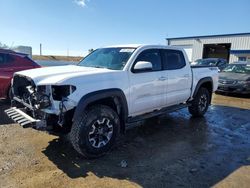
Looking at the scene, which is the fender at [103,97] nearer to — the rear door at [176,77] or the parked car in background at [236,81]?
the rear door at [176,77]

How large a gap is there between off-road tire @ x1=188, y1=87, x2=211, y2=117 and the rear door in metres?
0.60

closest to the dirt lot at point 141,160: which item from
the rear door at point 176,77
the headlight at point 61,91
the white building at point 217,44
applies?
the rear door at point 176,77

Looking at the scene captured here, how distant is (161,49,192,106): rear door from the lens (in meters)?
6.07

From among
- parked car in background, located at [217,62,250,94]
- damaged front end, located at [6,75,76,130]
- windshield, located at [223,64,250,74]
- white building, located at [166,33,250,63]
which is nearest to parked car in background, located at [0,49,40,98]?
damaged front end, located at [6,75,76,130]

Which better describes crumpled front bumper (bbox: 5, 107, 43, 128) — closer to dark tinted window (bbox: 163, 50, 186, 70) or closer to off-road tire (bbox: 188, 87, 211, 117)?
dark tinted window (bbox: 163, 50, 186, 70)

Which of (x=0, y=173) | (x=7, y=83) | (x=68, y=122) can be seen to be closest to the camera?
(x=0, y=173)

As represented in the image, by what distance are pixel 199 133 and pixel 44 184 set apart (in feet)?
12.4

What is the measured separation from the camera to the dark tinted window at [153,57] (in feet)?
18.1

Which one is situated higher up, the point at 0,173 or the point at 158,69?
the point at 158,69

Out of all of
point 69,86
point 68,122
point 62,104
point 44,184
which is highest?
point 69,86

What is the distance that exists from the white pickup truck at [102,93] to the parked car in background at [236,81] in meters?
6.33

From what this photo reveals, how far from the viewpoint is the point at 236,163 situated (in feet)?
15.0

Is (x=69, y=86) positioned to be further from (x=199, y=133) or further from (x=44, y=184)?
(x=199, y=133)

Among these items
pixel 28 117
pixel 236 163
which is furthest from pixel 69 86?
pixel 236 163
